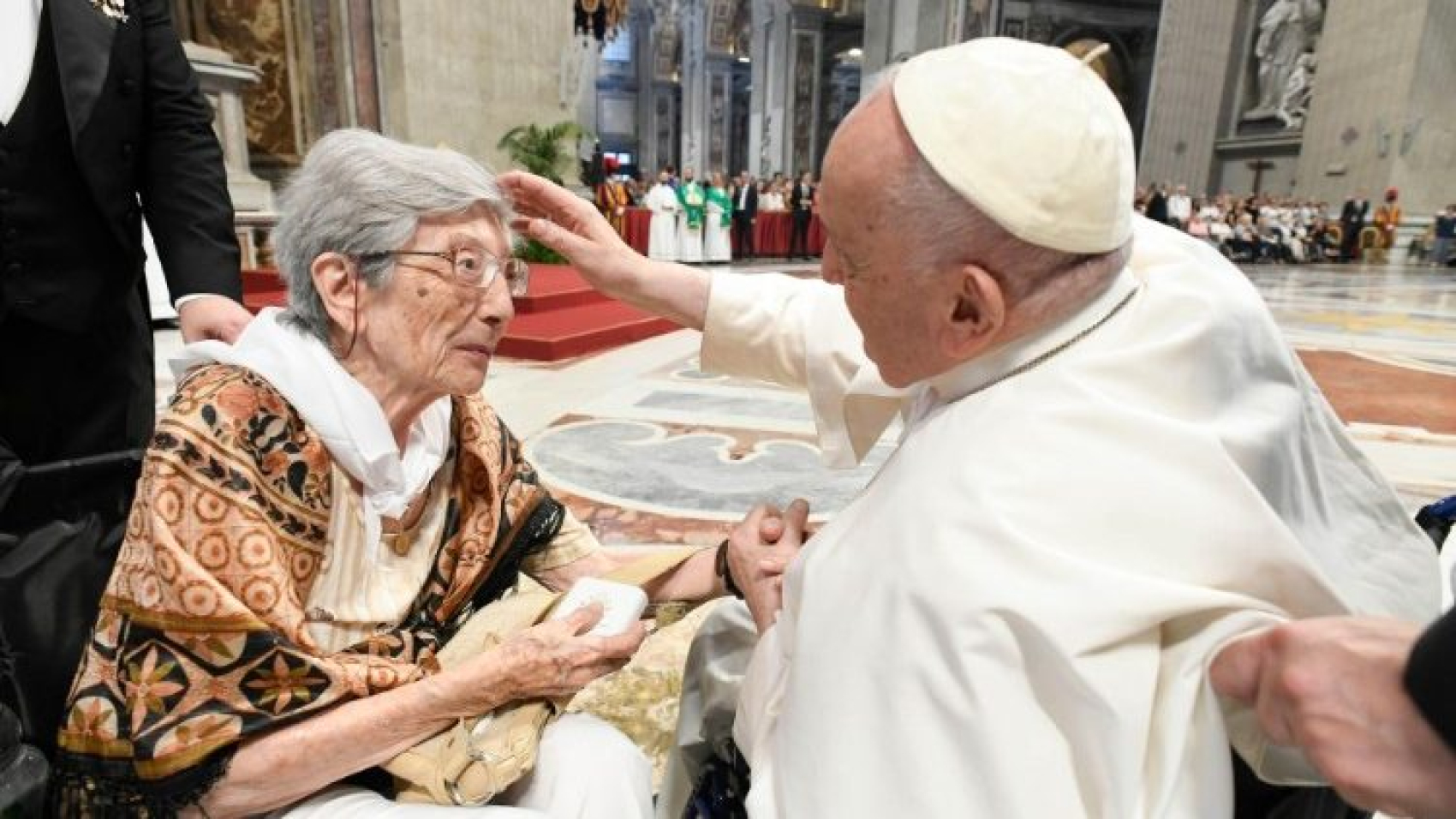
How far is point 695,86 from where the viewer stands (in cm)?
3341

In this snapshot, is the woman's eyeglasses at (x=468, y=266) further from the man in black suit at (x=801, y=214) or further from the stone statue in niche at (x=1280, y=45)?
the stone statue in niche at (x=1280, y=45)

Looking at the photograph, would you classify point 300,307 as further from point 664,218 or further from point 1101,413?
point 664,218

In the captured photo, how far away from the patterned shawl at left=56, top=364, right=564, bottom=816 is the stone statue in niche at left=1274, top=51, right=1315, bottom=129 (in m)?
24.9

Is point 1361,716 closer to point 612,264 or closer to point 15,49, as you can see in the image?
point 612,264

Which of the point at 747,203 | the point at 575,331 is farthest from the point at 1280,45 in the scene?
the point at 575,331

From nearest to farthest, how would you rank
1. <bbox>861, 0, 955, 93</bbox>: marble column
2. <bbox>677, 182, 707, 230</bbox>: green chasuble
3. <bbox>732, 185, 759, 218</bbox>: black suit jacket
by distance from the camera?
1. <bbox>677, 182, 707, 230</bbox>: green chasuble
2. <bbox>732, 185, 759, 218</bbox>: black suit jacket
3. <bbox>861, 0, 955, 93</bbox>: marble column

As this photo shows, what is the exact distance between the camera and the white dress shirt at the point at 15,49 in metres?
1.67

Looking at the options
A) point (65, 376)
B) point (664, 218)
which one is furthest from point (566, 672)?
point (664, 218)

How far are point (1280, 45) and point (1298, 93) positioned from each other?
1.38 m

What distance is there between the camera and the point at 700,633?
1.58 meters

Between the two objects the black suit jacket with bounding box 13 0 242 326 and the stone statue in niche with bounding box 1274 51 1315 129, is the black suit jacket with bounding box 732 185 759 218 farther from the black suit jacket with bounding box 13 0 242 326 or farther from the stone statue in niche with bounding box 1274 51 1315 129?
the black suit jacket with bounding box 13 0 242 326

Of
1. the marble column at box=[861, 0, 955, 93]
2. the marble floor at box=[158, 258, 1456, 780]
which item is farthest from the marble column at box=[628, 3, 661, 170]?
the marble floor at box=[158, 258, 1456, 780]

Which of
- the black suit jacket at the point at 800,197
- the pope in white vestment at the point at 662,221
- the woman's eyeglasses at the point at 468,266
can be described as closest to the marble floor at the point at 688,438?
the woman's eyeglasses at the point at 468,266

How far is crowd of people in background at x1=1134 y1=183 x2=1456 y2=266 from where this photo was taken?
723 inches
